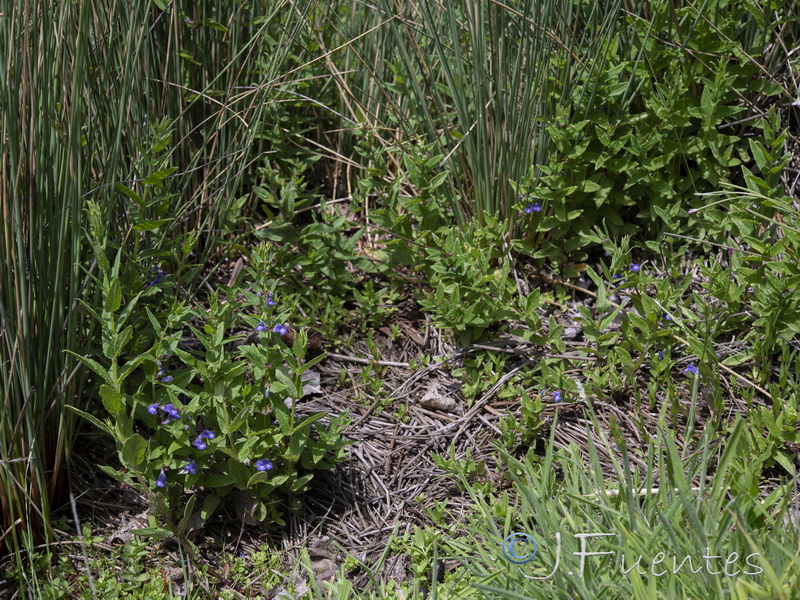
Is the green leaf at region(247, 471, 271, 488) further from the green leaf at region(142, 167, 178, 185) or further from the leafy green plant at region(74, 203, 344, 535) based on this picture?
the green leaf at region(142, 167, 178, 185)

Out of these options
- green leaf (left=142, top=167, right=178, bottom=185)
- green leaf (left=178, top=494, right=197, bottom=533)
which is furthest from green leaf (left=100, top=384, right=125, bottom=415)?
green leaf (left=142, top=167, right=178, bottom=185)

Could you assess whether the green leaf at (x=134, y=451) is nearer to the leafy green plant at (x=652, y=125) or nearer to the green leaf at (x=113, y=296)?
the green leaf at (x=113, y=296)

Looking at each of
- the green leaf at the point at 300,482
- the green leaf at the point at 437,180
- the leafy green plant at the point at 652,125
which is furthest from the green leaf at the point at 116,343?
the leafy green plant at the point at 652,125

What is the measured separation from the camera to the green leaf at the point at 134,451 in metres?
1.70

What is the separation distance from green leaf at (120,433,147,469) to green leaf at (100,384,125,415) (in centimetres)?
7

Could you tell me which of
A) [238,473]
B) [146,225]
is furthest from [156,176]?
[238,473]

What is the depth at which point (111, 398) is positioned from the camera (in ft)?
5.47

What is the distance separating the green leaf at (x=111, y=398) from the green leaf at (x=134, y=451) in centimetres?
7

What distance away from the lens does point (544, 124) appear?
8.21ft

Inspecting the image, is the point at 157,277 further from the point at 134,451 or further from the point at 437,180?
the point at 437,180

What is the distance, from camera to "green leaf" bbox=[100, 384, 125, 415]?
1.66 meters

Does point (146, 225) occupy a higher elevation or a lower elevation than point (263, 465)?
higher

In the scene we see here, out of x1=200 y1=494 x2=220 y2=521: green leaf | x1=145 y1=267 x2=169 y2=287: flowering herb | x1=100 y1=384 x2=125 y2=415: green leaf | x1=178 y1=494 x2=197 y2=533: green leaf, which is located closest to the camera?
x1=100 y1=384 x2=125 y2=415: green leaf

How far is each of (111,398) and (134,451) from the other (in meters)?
0.14
